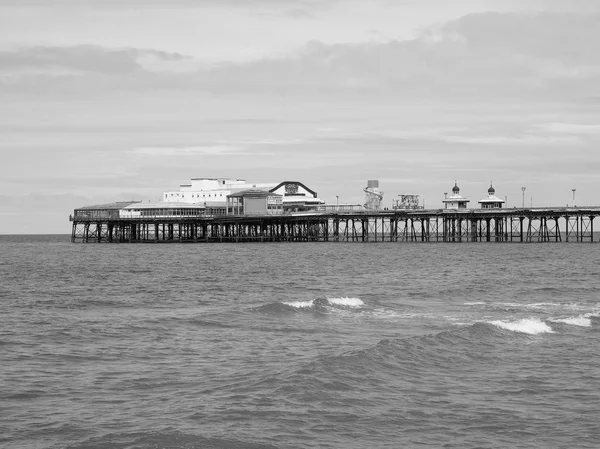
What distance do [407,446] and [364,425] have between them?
1.52 metres

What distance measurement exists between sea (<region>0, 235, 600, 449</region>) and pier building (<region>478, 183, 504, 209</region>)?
73.0 metres

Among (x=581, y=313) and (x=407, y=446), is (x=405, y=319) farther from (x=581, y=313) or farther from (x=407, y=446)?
(x=407, y=446)

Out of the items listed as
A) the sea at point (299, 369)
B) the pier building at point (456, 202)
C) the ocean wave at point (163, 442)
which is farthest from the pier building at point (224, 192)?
the ocean wave at point (163, 442)

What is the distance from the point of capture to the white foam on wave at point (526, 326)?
31.1 meters

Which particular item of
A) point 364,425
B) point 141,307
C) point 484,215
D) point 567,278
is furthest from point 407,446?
point 484,215

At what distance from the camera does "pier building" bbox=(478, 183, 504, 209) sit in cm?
12081

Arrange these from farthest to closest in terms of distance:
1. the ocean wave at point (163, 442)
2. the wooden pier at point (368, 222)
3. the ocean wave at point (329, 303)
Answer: the wooden pier at point (368, 222) → the ocean wave at point (329, 303) → the ocean wave at point (163, 442)

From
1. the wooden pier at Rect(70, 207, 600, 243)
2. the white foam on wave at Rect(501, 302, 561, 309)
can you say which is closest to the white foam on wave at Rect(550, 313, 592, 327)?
the white foam on wave at Rect(501, 302, 561, 309)

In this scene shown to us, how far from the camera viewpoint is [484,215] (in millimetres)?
109750

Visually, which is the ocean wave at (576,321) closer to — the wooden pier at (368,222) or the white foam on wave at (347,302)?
the white foam on wave at (347,302)

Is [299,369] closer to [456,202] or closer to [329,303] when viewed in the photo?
[329,303]

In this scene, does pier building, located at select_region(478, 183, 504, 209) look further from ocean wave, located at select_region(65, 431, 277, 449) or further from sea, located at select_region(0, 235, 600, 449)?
ocean wave, located at select_region(65, 431, 277, 449)

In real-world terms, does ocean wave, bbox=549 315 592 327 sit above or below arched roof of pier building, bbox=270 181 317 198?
below

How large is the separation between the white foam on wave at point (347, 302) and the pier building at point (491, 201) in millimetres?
81897
